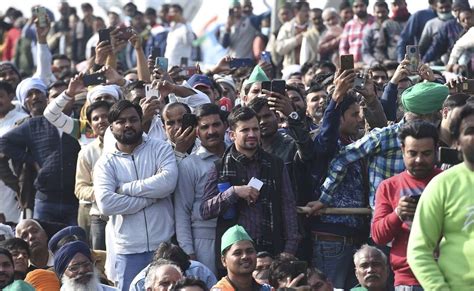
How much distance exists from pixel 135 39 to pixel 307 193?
155 inches

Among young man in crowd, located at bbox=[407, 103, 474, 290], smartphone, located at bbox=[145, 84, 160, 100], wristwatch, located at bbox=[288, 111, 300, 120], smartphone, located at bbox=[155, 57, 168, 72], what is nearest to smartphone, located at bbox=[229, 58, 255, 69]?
smartphone, located at bbox=[155, 57, 168, 72]

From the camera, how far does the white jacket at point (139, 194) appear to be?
40.4ft

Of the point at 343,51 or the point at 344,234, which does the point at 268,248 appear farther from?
the point at 343,51

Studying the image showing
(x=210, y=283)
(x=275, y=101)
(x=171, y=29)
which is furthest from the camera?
(x=171, y=29)

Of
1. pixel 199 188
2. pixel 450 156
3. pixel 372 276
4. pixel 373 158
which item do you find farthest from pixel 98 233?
pixel 450 156

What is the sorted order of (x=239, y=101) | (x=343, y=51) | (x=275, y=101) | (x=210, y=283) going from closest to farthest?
(x=210, y=283)
(x=275, y=101)
(x=239, y=101)
(x=343, y=51)

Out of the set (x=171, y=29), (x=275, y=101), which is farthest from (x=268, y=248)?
(x=171, y=29)

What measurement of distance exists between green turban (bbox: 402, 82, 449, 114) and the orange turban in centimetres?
326

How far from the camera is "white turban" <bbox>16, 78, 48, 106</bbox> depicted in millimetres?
16562

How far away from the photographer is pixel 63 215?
49.4 feet

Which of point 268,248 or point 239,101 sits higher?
point 239,101

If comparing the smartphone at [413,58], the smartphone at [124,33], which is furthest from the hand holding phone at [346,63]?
the smartphone at [124,33]

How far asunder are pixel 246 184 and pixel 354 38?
28.3 ft

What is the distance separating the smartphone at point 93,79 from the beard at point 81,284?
3.13 meters
